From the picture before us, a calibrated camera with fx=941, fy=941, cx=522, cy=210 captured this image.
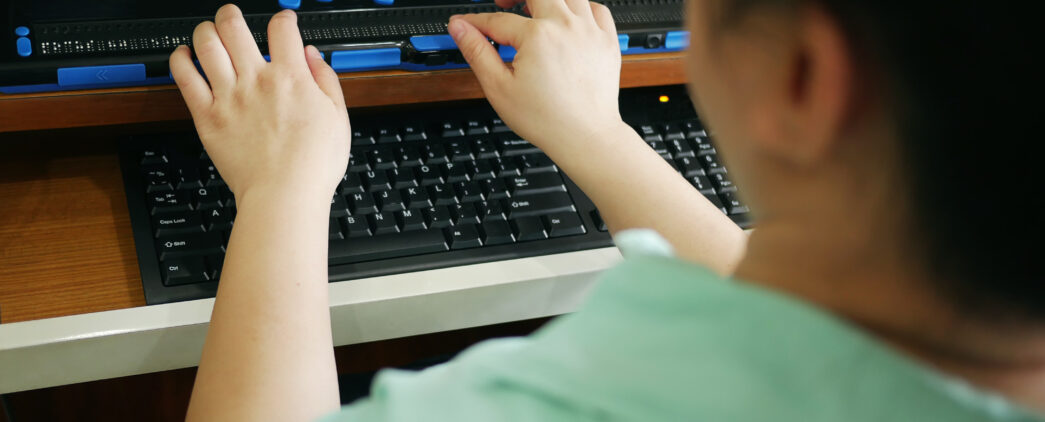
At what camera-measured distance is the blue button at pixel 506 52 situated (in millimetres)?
694

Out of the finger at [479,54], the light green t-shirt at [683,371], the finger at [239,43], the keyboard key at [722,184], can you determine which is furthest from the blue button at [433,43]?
the light green t-shirt at [683,371]

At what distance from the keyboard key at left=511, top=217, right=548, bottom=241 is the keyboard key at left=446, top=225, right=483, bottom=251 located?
28 millimetres

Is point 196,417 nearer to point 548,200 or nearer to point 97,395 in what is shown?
point 548,200

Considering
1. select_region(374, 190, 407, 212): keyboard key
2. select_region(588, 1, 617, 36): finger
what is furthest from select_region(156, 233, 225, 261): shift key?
select_region(588, 1, 617, 36): finger

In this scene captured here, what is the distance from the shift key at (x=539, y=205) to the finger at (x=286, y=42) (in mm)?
172

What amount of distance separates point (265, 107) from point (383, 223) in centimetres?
11

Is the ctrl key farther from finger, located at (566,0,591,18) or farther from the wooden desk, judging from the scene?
finger, located at (566,0,591,18)

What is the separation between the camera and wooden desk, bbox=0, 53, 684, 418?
1.89ft

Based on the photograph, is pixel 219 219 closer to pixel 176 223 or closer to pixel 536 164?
pixel 176 223

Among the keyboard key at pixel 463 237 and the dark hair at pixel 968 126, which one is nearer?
the dark hair at pixel 968 126

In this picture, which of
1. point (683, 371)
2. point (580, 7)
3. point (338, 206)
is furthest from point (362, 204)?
point (683, 371)

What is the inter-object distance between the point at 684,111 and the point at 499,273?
259 mm

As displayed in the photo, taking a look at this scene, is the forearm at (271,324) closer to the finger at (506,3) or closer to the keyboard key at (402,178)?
the keyboard key at (402,178)

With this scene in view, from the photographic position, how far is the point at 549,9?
27.2 inches
